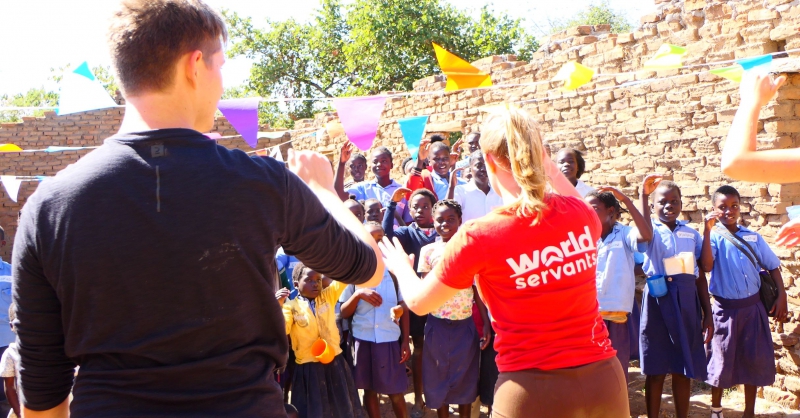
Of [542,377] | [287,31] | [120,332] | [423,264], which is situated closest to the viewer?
[120,332]

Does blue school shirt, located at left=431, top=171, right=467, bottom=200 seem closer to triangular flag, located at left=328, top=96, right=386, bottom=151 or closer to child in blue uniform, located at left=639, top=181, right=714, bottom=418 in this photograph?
triangular flag, located at left=328, top=96, right=386, bottom=151

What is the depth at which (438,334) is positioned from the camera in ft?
16.0

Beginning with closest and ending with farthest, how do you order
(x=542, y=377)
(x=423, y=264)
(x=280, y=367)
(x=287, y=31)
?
(x=280, y=367) < (x=542, y=377) < (x=423, y=264) < (x=287, y=31)

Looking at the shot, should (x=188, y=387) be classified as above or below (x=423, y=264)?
above

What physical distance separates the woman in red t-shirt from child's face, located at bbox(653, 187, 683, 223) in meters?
3.03

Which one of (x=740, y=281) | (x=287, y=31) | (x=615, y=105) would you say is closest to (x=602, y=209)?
(x=740, y=281)

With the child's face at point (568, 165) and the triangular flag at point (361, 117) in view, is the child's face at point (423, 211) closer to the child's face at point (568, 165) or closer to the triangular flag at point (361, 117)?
the triangular flag at point (361, 117)

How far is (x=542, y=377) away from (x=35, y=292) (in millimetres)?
1554

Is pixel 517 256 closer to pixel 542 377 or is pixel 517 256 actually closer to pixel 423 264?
pixel 542 377

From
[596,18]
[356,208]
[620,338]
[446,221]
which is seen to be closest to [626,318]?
[620,338]

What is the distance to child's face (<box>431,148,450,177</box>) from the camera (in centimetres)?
716


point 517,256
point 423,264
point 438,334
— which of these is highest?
point 517,256

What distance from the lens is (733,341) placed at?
5.00 m

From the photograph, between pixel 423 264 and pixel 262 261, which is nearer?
pixel 262 261
